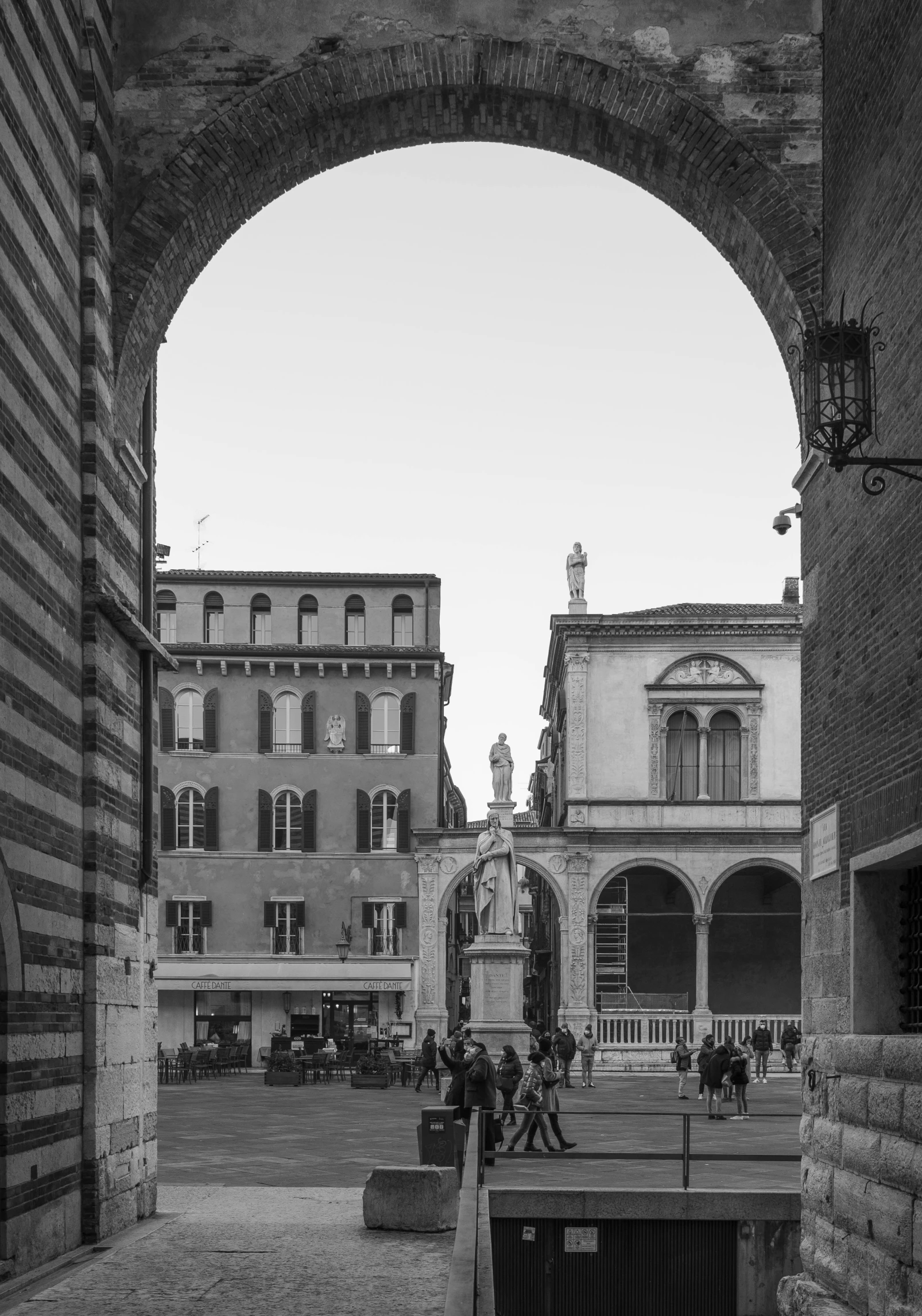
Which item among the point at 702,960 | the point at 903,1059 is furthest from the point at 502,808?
the point at 903,1059

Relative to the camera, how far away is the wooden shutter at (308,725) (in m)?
50.1

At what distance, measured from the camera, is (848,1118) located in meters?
11.5

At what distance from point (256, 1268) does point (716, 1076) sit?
53.3 feet

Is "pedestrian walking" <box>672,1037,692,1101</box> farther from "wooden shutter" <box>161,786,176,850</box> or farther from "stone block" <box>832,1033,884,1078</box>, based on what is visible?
"stone block" <box>832,1033,884,1078</box>

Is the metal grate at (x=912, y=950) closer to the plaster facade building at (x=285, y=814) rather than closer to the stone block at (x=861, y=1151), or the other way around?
the stone block at (x=861, y=1151)

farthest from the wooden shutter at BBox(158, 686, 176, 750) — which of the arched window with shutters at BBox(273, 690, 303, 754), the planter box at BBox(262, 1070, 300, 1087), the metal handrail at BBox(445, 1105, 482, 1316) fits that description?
the metal handrail at BBox(445, 1105, 482, 1316)

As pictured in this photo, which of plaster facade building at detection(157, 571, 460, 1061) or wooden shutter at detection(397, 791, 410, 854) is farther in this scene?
wooden shutter at detection(397, 791, 410, 854)

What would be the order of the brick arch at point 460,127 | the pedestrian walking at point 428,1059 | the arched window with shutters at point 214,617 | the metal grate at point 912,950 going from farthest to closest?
the arched window with shutters at point 214,617, the pedestrian walking at point 428,1059, the brick arch at point 460,127, the metal grate at point 912,950

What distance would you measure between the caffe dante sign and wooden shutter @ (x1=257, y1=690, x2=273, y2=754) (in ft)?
124

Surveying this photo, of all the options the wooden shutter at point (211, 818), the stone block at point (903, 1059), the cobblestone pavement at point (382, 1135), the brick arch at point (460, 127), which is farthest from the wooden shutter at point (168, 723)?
the stone block at point (903, 1059)

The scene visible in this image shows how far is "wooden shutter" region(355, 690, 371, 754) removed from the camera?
50.2m

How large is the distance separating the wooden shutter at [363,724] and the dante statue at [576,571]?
6701mm

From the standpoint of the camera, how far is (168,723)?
4981cm

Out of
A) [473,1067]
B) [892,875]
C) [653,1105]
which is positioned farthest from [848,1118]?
[653,1105]
